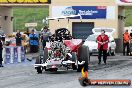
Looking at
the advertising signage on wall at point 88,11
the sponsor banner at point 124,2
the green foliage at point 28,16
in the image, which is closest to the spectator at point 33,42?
the advertising signage on wall at point 88,11

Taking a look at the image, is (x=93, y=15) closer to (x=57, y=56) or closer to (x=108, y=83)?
(x=57, y=56)

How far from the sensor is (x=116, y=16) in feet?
126

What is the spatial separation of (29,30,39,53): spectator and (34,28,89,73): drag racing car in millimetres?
15835

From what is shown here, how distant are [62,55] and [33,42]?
17104 mm

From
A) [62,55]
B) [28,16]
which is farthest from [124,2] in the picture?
[28,16]

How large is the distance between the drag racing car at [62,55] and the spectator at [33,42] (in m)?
15.8

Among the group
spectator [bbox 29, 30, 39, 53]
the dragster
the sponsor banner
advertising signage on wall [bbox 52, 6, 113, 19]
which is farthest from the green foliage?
the dragster

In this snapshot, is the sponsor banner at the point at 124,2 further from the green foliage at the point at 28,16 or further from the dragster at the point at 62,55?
the green foliage at the point at 28,16

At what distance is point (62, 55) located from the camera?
17969 mm

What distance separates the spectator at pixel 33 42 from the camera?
34.6 metres

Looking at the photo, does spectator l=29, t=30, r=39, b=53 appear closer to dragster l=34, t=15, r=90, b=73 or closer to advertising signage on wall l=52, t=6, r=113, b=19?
advertising signage on wall l=52, t=6, r=113, b=19

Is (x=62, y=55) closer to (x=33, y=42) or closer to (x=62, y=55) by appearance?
(x=62, y=55)

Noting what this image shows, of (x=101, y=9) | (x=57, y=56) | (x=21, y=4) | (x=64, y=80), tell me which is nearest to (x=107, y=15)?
(x=101, y=9)

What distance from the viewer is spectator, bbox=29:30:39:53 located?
113 feet
